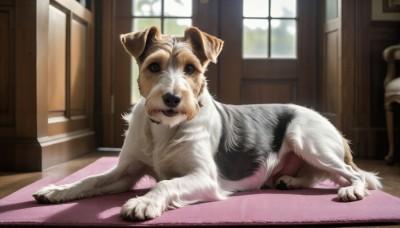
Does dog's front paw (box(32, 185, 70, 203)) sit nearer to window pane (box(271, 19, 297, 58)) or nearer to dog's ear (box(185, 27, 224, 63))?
dog's ear (box(185, 27, 224, 63))

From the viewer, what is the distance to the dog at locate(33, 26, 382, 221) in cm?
194

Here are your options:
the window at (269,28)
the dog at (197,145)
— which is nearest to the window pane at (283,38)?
the window at (269,28)

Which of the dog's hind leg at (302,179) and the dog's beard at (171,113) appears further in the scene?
the dog's hind leg at (302,179)

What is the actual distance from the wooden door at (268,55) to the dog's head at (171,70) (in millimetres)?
2423

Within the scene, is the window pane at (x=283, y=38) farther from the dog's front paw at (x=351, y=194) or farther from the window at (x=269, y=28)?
the dog's front paw at (x=351, y=194)

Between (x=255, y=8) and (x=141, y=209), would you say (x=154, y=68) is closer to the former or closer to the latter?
(x=141, y=209)

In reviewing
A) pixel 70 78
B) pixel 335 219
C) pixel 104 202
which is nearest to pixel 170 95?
pixel 104 202

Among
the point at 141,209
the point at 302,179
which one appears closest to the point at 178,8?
the point at 302,179

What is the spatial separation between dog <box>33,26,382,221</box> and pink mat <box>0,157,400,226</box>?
68 mm

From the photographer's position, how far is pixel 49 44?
3506mm

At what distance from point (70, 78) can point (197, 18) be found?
1.41m

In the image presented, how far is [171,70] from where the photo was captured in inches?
79.4

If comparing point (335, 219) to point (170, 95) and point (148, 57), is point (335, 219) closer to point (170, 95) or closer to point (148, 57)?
point (170, 95)

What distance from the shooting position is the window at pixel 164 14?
15.2 feet
